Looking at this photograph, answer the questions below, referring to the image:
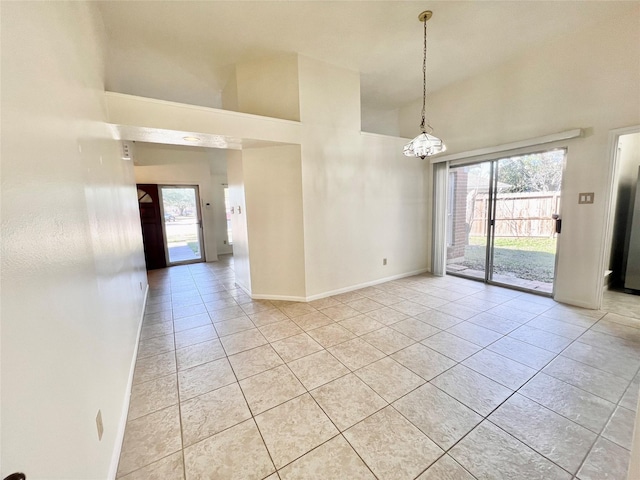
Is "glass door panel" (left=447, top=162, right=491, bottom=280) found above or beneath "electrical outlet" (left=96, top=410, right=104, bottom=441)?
above

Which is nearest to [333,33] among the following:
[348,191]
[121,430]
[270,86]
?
[270,86]

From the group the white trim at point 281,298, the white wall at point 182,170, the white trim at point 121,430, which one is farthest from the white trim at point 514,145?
the white wall at point 182,170

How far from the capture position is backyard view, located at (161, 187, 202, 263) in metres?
6.44

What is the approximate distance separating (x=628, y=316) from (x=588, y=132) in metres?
2.26

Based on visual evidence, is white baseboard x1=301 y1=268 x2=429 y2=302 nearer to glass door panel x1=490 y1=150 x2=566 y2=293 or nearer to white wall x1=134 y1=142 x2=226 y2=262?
glass door panel x1=490 y1=150 x2=566 y2=293

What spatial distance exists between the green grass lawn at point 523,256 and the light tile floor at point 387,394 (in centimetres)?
69

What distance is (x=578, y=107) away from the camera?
3188mm

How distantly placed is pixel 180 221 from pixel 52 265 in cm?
631

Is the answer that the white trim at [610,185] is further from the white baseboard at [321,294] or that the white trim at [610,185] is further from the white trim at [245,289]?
the white trim at [245,289]

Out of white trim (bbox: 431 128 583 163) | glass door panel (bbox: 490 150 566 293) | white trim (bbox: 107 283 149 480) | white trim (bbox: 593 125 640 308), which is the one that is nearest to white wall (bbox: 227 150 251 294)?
white trim (bbox: 107 283 149 480)

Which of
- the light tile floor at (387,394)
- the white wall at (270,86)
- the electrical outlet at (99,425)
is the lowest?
the light tile floor at (387,394)

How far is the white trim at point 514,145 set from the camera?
10.5 ft

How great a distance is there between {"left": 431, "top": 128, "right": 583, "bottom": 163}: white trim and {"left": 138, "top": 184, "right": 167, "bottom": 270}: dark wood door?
6342 millimetres

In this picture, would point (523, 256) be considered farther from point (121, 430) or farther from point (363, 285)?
point (121, 430)
